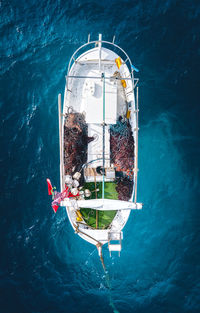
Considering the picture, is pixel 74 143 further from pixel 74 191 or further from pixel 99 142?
pixel 74 191

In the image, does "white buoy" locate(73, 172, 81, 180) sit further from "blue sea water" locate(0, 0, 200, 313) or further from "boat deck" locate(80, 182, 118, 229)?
"blue sea water" locate(0, 0, 200, 313)

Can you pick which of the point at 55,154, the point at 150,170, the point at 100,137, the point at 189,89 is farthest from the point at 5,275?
the point at 189,89

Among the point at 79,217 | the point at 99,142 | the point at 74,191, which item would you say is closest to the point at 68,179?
the point at 74,191

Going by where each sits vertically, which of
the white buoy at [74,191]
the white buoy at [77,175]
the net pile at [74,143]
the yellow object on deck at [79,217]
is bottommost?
the yellow object on deck at [79,217]

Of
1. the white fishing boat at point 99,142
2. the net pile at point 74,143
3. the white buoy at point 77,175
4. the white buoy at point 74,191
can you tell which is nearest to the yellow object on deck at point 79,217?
the white fishing boat at point 99,142

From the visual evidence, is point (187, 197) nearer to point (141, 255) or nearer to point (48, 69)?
point (141, 255)

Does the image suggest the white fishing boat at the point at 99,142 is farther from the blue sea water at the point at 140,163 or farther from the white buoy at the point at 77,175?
the blue sea water at the point at 140,163
